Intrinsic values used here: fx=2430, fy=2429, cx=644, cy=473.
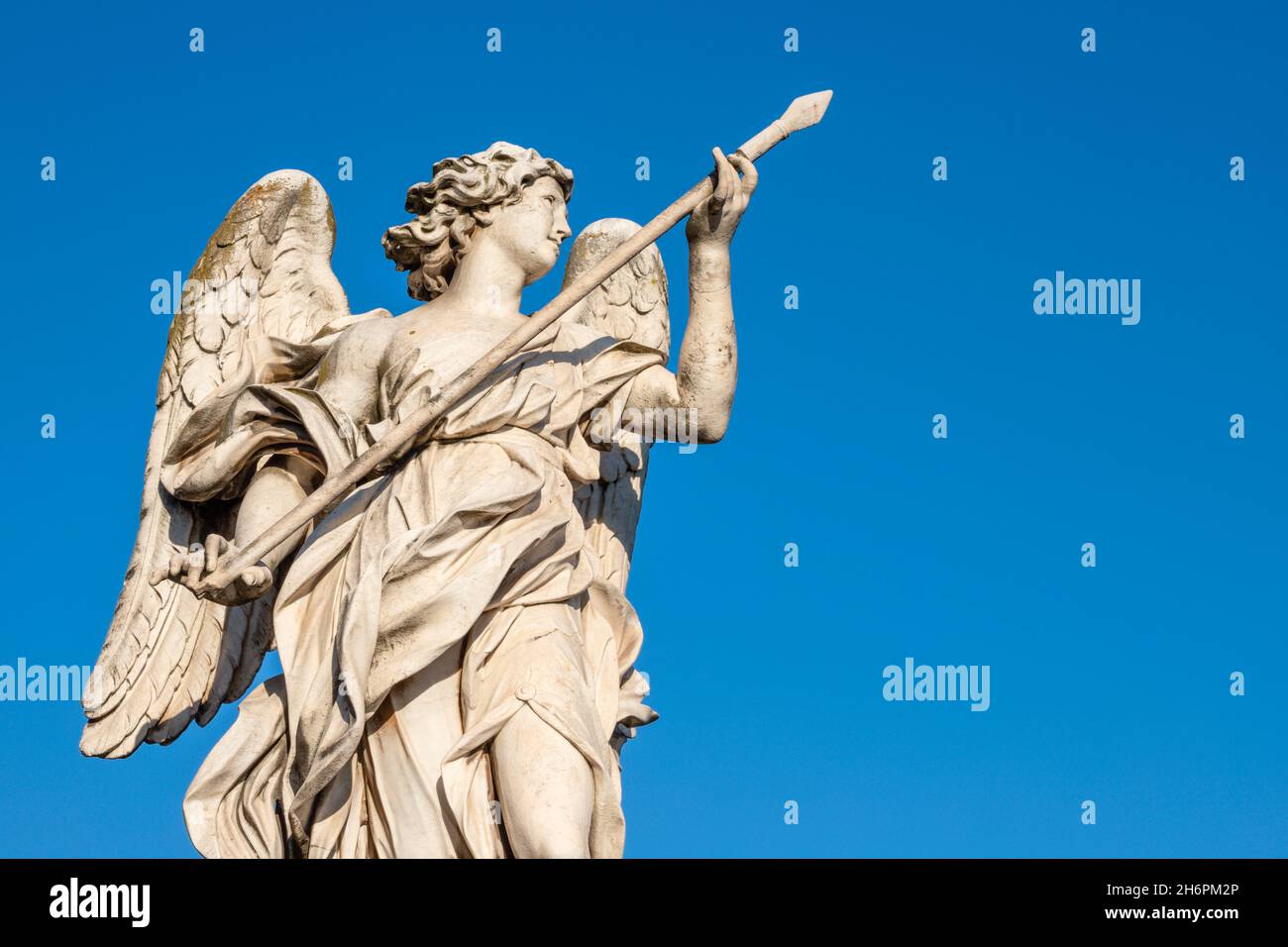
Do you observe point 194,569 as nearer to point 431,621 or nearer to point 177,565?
point 177,565

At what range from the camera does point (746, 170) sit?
10859 millimetres

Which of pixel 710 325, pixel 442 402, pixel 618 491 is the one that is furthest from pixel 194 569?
pixel 710 325

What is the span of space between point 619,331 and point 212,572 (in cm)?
260

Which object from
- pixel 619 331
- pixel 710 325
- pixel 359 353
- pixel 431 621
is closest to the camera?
pixel 431 621

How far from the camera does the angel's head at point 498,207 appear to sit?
11.5m

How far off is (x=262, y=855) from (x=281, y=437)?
75.9 inches

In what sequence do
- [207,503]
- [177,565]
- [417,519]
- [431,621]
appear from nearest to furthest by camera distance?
[431,621], [177,565], [417,519], [207,503]

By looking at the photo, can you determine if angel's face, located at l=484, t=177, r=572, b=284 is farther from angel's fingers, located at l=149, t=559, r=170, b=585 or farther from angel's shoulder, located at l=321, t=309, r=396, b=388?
angel's fingers, located at l=149, t=559, r=170, b=585

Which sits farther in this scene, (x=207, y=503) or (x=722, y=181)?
(x=207, y=503)

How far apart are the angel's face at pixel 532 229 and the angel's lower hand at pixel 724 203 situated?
0.84m

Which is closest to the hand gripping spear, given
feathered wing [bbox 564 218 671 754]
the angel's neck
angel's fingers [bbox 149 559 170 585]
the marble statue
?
the marble statue

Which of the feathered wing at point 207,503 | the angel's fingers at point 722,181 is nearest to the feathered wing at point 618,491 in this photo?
the angel's fingers at point 722,181

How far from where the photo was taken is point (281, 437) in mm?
11289

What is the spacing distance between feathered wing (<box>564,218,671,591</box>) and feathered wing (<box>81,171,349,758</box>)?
4.21ft
